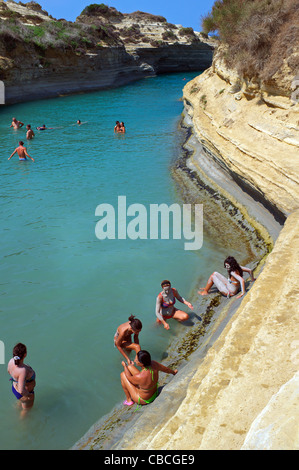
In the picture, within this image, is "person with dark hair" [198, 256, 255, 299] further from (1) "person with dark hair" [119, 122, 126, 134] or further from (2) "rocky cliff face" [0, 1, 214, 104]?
(2) "rocky cliff face" [0, 1, 214, 104]

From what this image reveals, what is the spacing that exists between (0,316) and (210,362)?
4482mm

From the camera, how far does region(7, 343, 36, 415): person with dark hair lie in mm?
5363

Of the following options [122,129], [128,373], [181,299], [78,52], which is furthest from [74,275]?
[78,52]

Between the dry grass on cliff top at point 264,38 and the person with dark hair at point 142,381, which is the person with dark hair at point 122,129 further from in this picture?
the person with dark hair at point 142,381

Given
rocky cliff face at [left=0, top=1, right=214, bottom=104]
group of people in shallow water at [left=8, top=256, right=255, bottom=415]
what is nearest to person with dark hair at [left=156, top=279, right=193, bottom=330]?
group of people in shallow water at [left=8, top=256, right=255, bottom=415]

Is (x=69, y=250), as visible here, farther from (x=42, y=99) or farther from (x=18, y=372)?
(x=42, y=99)

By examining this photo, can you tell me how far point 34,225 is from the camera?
11031 millimetres

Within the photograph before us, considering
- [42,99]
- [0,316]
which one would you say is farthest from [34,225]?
[42,99]

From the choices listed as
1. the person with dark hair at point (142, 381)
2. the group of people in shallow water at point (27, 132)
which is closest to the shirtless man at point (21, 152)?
the group of people in shallow water at point (27, 132)

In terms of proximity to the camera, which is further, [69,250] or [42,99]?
[42,99]

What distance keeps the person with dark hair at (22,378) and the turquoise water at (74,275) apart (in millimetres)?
189

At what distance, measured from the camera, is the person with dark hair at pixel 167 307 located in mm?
7055

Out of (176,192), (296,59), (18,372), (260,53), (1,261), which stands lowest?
(18,372)

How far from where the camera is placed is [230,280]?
7500mm
